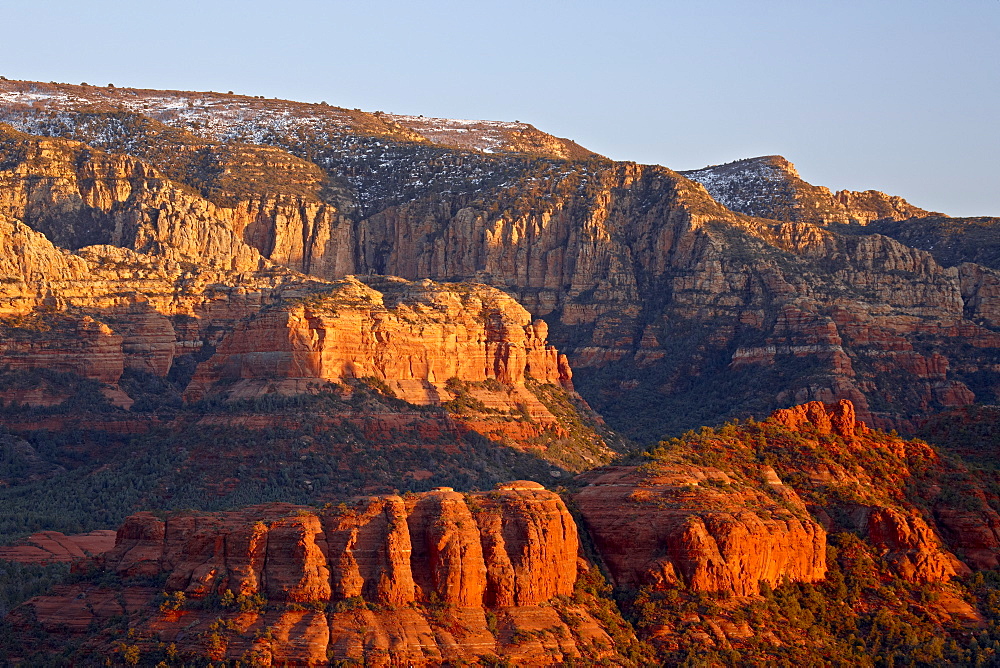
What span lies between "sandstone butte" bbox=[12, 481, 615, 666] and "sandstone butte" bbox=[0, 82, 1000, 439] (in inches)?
2765

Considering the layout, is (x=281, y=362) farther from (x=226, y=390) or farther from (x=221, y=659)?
(x=221, y=659)

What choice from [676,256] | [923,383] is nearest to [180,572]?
[923,383]

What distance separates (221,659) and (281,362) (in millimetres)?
55596

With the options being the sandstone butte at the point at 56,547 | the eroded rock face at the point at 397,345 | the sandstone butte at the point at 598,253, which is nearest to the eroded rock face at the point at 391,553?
the sandstone butte at the point at 56,547

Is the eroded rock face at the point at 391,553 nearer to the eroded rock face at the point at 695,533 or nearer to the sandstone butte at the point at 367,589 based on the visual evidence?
the sandstone butte at the point at 367,589

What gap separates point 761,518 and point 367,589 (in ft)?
55.3

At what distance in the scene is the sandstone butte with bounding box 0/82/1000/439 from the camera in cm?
15688

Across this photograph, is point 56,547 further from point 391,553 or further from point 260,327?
point 391,553

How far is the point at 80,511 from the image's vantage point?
118 metres

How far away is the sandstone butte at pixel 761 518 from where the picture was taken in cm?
8012

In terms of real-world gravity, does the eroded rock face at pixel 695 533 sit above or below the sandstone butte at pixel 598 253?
above

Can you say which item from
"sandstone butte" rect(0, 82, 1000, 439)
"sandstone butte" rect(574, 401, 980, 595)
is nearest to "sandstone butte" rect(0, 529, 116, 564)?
"sandstone butte" rect(574, 401, 980, 595)

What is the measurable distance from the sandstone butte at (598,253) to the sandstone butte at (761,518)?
51.4m

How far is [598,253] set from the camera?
178 m
